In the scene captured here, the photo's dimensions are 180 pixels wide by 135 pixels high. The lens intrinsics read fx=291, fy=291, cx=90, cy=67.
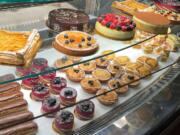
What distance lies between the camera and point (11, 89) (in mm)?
2133

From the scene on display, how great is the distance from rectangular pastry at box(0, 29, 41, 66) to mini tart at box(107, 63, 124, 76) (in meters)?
1.07

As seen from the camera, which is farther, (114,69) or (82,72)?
(114,69)

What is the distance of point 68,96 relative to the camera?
2348mm

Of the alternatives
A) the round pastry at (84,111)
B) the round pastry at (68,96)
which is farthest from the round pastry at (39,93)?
the round pastry at (84,111)

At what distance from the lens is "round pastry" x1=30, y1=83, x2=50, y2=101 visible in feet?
7.65

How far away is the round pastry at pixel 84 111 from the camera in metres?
2.34

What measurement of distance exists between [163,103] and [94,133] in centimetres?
84

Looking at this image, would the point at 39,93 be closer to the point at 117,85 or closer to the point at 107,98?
the point at 107,98

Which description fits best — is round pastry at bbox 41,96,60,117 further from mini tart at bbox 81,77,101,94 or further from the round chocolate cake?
the round chocolate cake

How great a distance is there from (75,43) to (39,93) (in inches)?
20.6

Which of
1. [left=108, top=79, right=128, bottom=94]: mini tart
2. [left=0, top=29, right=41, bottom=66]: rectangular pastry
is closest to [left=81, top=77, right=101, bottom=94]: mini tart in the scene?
[left=108, top=79, right=128, bottom=94]: mini tart

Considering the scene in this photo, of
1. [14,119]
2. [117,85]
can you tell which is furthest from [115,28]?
[14,119]

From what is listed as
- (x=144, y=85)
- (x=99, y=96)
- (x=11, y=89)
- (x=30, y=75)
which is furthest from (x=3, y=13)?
(x=144, y=85)

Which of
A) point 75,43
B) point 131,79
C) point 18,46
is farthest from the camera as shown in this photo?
point 131,79
